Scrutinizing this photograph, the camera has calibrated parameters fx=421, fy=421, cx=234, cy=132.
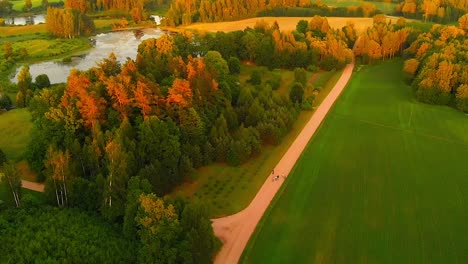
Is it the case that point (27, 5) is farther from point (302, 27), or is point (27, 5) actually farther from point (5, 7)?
point (302, 27)

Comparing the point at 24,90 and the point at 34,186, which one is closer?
the point at 34,186

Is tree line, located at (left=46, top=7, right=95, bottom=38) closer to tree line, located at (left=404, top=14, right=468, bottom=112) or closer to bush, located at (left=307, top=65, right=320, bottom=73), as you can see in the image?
bush, located at (left=307, top=65, right=320, bottom=73)

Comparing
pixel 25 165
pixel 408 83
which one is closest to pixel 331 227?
pixel 25 165

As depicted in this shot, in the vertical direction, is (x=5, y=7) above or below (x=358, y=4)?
above

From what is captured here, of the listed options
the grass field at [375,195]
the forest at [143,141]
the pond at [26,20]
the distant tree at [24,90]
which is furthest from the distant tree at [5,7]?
the grass field at [375,195]

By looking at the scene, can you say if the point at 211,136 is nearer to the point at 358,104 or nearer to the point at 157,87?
the point at 157,87

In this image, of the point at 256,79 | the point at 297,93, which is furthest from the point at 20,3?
the point at 297,93

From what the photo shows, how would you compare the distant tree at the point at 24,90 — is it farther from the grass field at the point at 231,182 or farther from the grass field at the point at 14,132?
the grass field at the point at 231,182
